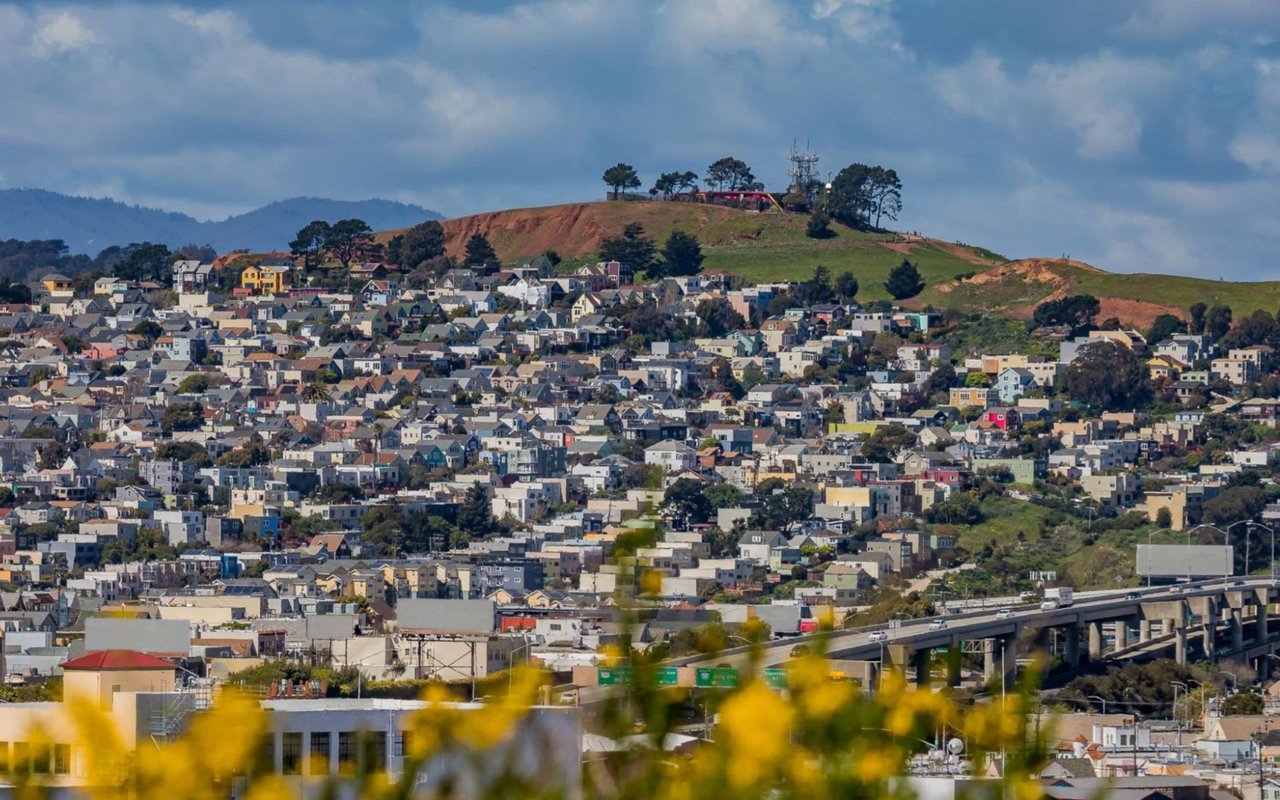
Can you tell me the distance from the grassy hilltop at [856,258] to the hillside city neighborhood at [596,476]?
2.28m

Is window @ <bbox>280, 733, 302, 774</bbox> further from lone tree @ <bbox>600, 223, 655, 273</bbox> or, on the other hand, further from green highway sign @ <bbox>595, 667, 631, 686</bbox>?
lone tree @ <bbox>600, 223, 655, 273</bbox>

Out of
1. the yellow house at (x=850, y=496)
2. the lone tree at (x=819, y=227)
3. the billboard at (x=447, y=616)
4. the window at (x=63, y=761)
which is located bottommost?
the billboard at (x=447, y=616)

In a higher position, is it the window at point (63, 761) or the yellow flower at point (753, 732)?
the yellow flower at point (753, 732)

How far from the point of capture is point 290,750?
1616 cm

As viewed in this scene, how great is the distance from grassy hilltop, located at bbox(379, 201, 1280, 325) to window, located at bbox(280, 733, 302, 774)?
92463mm

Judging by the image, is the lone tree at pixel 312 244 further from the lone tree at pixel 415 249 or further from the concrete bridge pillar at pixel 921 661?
the concrete bridge pillar at pixel 921 661

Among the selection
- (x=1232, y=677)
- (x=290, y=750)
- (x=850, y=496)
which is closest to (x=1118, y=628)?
(x=1232, y=677)

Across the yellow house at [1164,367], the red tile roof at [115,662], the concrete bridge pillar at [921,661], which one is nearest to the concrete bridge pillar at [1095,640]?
the concrete bridge pillar at [921,661]

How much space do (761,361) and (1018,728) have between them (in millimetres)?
99230

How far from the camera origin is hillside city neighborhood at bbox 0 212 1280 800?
174 feet

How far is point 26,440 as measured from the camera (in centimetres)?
9025

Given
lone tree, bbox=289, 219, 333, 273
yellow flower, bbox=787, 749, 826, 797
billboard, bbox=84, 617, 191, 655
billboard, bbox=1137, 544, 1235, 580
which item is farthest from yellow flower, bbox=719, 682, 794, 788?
lone tree, bbox=289, 219, 333, 273

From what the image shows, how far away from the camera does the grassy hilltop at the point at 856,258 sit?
10931 centimetres

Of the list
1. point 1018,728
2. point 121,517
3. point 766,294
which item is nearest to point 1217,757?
point 1018,728
